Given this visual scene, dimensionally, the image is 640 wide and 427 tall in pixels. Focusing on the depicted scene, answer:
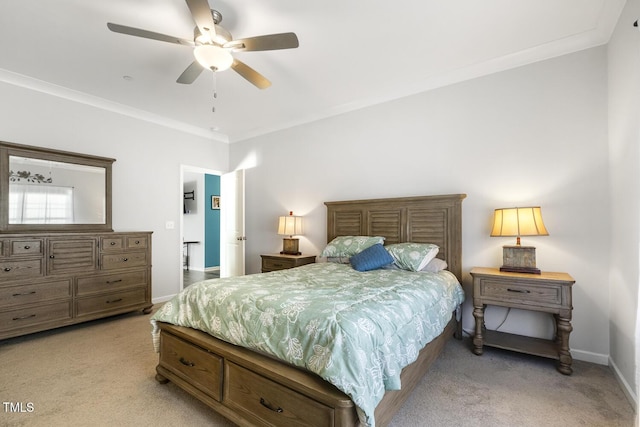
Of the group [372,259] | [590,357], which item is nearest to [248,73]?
[372,259]

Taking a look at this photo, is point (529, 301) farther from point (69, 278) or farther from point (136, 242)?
point (69, 278)

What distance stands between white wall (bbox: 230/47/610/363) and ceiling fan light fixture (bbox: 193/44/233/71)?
210cm

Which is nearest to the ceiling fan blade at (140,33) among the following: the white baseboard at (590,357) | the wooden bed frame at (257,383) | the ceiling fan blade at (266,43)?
the ceiling fan blade at (266,43)

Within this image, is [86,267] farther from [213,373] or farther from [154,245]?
[213,373]

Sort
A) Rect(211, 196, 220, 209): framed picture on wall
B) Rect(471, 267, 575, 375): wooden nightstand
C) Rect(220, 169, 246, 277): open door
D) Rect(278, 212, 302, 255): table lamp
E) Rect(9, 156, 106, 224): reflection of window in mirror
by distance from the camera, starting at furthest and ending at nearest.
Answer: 1. Rect(211, 196, 220, 209): framed picture on wall
2. Rect(220, 169, 246, 277): open door
3. Rect(278, 212, 302, 255): table lamp
4. Rect(9, 156, 106, 224): reflection of window in mirror
5. Rect(471, 267, 575, 375): wooden nightstand

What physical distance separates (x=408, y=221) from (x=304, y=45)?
2118mm

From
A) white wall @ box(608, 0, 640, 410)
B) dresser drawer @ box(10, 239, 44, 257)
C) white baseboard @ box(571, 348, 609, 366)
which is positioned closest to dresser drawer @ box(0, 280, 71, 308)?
dresser drawer @ box(10, 239, 44, 257)

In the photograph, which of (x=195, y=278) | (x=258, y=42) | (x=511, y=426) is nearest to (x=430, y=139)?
(x=258, y=42)

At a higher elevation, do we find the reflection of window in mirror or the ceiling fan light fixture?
the ceiling fan light fixture

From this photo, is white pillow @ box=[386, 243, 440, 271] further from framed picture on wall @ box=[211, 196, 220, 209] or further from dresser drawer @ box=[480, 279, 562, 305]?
framed picture on wall @ box=[211, 196, 220, 209]

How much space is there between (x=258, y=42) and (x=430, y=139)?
218cm

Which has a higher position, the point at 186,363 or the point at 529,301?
the point at 529,301

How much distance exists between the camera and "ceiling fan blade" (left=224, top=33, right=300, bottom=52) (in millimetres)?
2041

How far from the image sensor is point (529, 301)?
2432 mm
